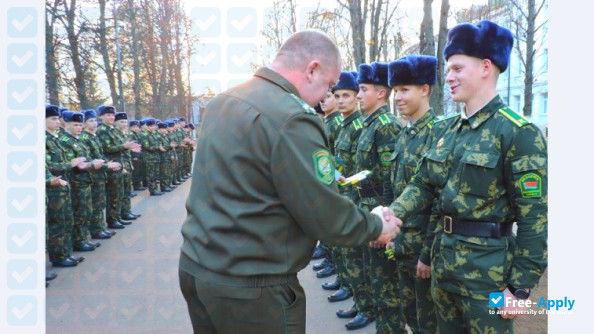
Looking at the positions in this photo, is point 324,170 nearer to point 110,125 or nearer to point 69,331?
point 69,331

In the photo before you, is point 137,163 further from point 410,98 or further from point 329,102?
point 410,98

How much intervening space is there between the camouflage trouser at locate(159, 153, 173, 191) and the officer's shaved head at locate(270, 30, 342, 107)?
12.7 m

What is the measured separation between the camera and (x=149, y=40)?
905 inches

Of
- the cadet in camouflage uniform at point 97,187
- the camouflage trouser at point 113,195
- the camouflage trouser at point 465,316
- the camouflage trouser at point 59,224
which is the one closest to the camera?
the camouflage trouser at point 465,316

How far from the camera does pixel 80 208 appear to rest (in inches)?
285

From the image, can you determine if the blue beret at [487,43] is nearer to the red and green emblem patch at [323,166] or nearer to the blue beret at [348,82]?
the red and green emblem patch at [323,166]

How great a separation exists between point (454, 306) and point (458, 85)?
1200 millimetres

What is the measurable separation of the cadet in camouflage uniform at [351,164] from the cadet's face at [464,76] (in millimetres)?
1486

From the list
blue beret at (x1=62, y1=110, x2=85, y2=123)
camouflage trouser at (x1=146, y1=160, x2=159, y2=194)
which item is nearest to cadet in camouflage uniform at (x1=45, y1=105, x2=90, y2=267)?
blue beret at (x1=62, y1=110, x2=85, y2=123)

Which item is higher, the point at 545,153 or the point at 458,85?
the point at 458,85

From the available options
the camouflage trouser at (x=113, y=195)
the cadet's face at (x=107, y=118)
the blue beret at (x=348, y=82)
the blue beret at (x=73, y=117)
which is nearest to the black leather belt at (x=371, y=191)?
the blue beret at (x=348, y=82)

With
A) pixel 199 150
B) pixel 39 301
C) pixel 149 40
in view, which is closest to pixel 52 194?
pixel 39 301

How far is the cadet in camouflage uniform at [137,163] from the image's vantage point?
533 inches

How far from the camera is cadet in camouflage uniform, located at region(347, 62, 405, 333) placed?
362 centimetres
